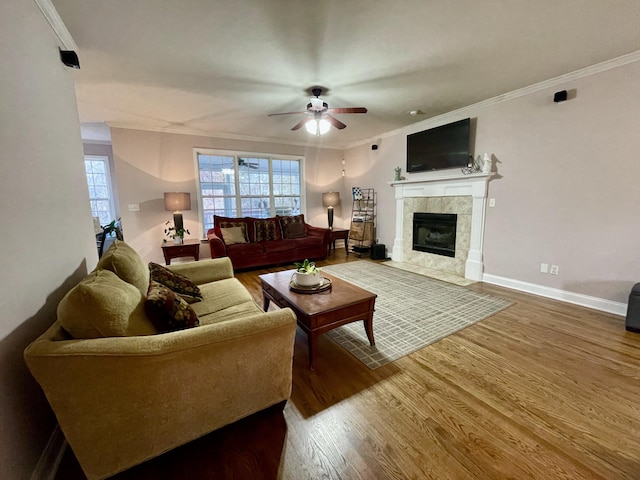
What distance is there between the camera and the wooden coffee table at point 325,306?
1.86 m

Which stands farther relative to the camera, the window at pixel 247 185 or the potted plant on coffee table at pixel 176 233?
the window at pixel 247 185

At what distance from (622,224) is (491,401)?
254 centimetres

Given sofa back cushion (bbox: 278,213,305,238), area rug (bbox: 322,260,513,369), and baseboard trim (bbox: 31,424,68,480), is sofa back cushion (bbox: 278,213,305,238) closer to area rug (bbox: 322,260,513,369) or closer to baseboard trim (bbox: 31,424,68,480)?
area rug (bbox: 322,260,513,369)

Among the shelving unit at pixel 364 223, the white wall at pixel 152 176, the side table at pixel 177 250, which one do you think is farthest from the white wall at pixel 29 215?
the shelving unit at pixel 364 223

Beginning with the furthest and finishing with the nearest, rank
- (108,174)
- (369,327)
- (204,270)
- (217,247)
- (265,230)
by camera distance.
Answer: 1. (108,174)
2. (265,230)
3. (217,247)
4. (204,270)
5. (369,327)

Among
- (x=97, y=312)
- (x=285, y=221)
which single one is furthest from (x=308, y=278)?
(x=285, y=221)

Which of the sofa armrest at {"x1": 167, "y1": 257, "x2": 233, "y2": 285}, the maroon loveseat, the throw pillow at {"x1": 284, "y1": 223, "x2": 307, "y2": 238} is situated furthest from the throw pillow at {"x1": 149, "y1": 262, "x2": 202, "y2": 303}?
the throw pillow at {"x1": 284, "y1": 223, "x2": 307, "y2": 238}

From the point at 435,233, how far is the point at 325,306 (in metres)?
3.38

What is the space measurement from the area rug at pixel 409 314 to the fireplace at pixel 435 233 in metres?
0.75

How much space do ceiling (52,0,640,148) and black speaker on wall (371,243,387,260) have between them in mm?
2591

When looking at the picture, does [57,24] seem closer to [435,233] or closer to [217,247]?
[217,247]

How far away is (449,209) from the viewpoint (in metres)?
4.23

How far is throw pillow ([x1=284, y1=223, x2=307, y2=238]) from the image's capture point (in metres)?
5.27

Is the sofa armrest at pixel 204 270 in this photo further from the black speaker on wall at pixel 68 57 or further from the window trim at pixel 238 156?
the window trim at pixel 238 156
